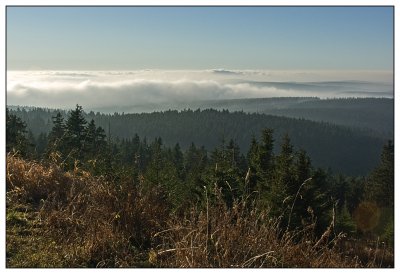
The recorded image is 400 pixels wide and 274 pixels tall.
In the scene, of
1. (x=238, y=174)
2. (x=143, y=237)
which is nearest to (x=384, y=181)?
(x=238, y=174)

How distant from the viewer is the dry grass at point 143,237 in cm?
470

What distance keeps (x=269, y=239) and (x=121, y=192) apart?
2218mm

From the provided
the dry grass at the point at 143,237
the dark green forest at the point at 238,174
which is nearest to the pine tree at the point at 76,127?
the dark green forest at the point at 238,174

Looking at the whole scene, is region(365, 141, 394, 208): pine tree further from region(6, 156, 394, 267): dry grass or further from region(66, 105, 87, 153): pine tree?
region(6, 156, 394, 267): dry grass

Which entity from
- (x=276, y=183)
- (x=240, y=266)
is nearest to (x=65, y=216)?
(x=240, y=266)

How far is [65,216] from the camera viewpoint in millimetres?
5488

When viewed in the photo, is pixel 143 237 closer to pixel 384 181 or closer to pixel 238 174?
pixel 238 174

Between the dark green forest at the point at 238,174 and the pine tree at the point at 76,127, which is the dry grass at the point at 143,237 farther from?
the pine tree at the point at 76,127

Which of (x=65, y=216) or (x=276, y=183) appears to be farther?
(x=276, y=183)

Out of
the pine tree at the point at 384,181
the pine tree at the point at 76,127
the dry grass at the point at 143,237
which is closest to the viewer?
the dry grass at the point at 143,237

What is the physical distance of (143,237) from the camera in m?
5.40

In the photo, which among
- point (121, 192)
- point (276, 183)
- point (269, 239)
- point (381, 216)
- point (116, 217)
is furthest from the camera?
point (381, 216)

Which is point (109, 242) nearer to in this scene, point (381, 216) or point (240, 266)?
point (240, 266)

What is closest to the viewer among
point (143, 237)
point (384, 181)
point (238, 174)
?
point (143, 237)
